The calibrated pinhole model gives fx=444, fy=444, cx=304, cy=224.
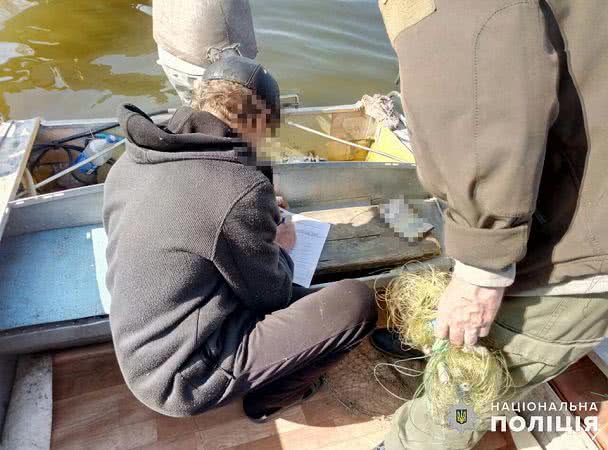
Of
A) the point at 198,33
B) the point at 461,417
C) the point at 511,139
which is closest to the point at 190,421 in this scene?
the point at 461,417

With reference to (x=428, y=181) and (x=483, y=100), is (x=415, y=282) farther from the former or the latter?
(x=483, y=100)

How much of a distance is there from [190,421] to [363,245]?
4.00 feet

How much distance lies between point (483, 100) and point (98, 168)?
2537mm

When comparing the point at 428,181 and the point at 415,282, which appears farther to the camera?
the point at 415,282

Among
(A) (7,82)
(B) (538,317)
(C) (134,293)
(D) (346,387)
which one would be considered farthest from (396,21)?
(A) (7,82)

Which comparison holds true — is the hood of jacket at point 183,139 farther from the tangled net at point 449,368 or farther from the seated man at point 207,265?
the tangled net at point 449,368

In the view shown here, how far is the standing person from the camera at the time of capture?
0.86 meters

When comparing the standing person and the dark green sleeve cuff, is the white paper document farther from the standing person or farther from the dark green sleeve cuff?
the dark green sleeve cuff

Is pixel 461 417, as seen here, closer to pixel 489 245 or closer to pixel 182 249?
pixel 489 245

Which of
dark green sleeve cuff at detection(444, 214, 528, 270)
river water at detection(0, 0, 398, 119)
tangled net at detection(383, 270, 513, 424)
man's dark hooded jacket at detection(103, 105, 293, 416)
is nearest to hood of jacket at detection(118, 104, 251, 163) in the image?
man's dark hooded jacket at detection(103, 105, 293, 416)

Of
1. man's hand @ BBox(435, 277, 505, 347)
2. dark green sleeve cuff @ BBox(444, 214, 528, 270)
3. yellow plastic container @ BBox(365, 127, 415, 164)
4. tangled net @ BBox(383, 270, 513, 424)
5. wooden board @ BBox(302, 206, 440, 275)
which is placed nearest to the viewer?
A: dark green sleeve cuff @ BBox(444, 214, 528, 270)

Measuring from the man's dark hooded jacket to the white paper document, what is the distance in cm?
63

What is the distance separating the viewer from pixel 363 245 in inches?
96.0

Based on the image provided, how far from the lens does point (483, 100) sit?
881 millimetres
